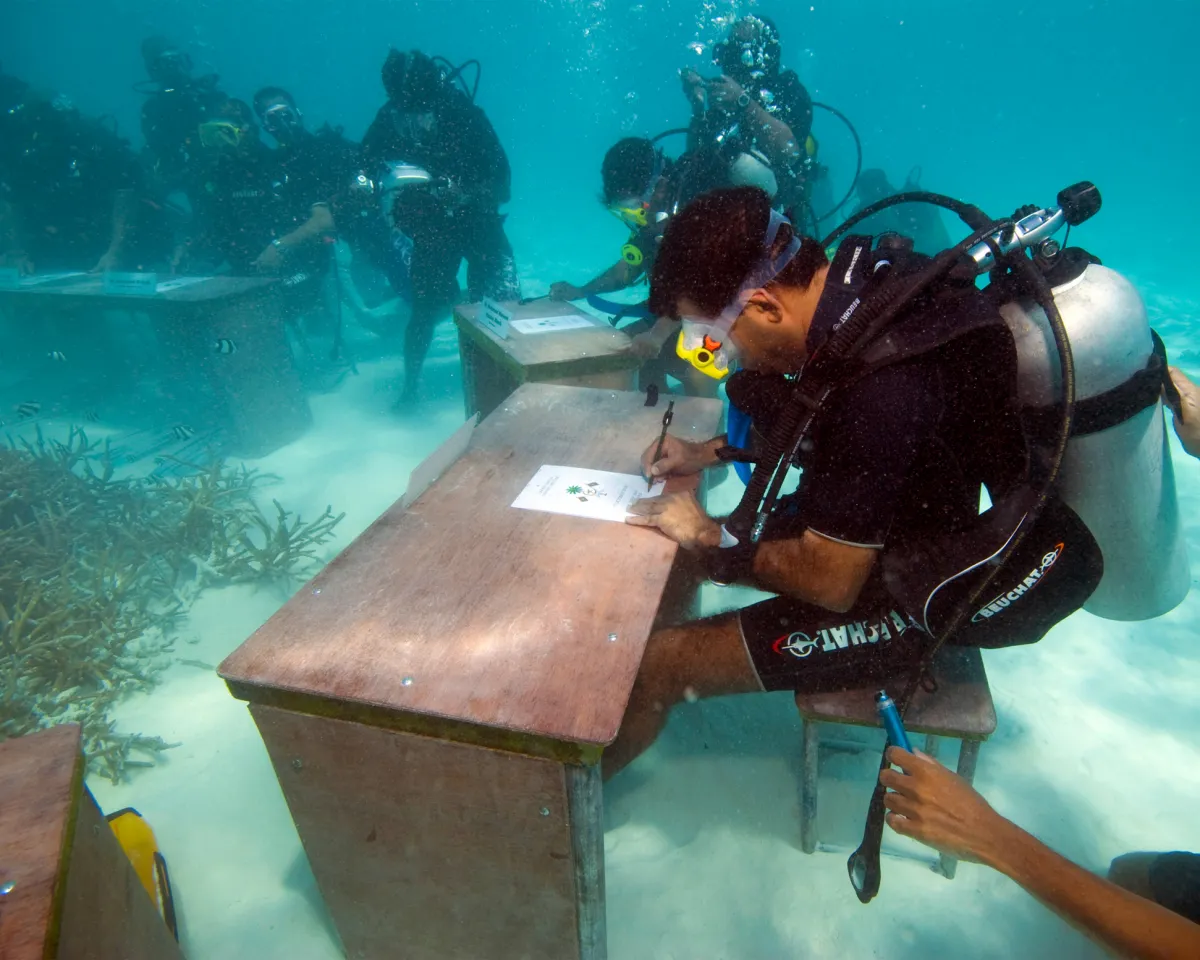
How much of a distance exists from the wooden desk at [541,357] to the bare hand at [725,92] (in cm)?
264

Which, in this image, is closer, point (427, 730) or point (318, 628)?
point (427, 730)

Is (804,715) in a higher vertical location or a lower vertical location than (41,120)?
lower

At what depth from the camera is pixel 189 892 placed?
9.00ft

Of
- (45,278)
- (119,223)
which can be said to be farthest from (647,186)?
(119,223)

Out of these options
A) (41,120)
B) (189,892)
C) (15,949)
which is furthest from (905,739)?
(41,120)

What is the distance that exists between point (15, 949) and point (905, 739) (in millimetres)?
2164

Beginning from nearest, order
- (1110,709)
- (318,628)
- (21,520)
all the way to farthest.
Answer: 1. (318,628)
2. (1110,709)
3. (21,520)

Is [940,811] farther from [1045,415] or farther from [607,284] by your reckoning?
[607,284]

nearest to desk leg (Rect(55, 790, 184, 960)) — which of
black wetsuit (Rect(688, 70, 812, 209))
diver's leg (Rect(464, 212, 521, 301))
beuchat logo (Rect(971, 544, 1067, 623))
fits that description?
beuchat logo (Rect(971, 544, 1067, 623))

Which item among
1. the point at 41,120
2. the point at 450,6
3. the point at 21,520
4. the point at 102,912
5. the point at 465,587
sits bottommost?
the point at 21,520

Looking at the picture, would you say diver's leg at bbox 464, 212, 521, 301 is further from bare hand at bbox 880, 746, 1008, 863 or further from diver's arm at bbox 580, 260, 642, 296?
bare hand at bbox 880, 746, 1008, 863

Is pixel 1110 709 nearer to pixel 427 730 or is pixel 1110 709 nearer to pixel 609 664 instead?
pixel 609 664

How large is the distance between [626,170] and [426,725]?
4.36 meters

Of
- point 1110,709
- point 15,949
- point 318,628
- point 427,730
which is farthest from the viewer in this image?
point 1110,709
